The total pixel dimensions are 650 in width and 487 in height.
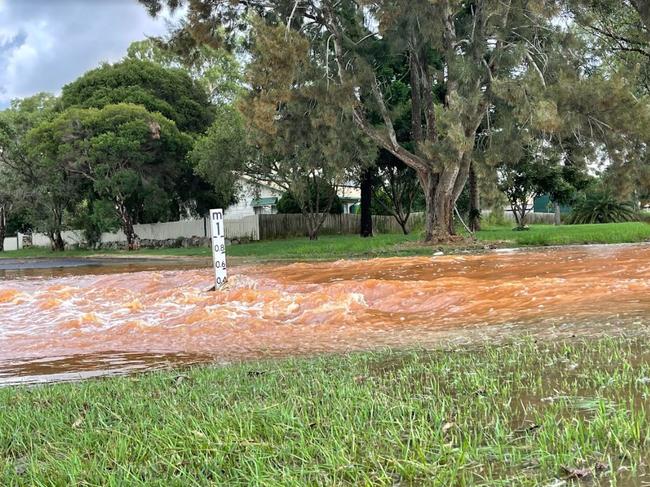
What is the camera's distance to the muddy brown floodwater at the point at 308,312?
21.8ft

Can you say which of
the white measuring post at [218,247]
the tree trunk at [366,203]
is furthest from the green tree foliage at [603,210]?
the white measuring post at [218,247]

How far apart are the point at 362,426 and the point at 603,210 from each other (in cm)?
3806

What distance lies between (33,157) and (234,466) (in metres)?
39.2

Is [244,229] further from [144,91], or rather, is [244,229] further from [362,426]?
Answer: [362,426]

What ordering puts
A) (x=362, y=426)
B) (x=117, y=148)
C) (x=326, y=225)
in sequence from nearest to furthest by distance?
(x=362, y=426), (x=117, y=148), (x=326, y=225)

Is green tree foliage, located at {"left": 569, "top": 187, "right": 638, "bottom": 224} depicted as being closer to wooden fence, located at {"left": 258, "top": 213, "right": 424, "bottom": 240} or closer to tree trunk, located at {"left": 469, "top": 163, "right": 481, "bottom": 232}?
tree trunk, located at {"left": 469, "top": 163, "right": 481, "bottom": 232}

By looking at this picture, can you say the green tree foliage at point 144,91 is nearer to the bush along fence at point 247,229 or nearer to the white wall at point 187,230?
the white wall at point 187,230

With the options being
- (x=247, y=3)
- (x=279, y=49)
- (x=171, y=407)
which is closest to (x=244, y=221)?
(x=247, y=3)

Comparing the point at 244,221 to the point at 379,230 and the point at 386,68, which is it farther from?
the point at 386,68

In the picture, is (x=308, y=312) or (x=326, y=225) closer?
(x=308, y=312)

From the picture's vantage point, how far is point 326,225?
1566 inches

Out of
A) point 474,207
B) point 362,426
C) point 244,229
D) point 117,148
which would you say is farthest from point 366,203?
point 362,426

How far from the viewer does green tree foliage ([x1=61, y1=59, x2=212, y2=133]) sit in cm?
3747

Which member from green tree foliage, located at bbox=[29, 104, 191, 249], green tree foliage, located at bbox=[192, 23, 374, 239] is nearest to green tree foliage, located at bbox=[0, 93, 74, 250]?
green tree foliage, located at bbox=[29, 104, 191, 249]
